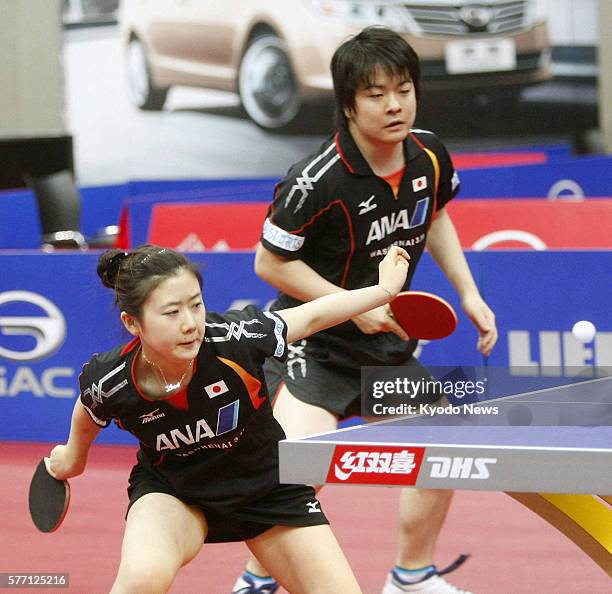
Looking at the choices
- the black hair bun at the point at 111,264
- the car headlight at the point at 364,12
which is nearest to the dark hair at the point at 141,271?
the black hair bun at the point at 111,264

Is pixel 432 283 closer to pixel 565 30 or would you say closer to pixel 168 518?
pixel 168 518

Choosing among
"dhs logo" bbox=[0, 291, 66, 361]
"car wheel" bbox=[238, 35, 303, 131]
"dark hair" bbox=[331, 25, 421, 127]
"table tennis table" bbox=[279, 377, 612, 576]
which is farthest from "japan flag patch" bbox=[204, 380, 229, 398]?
"car wheel" bbox=[238, 35, 303, 131]

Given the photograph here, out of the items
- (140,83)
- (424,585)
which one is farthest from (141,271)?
(140,83)

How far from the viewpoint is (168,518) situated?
2.71 m

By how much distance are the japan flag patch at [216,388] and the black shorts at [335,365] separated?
0.56 metres

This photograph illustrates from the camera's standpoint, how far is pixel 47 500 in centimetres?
286

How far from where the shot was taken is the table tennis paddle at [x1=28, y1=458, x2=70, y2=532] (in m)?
2.82

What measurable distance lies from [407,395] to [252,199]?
5.79 meters

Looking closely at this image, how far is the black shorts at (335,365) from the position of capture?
3.27m

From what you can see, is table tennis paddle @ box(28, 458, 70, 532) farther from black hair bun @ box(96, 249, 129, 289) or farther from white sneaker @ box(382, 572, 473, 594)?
white sneaker @ box(382, 572, 473, 594)

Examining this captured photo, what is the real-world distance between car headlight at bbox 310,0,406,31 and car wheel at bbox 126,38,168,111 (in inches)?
76.9

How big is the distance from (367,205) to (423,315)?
0.40m
